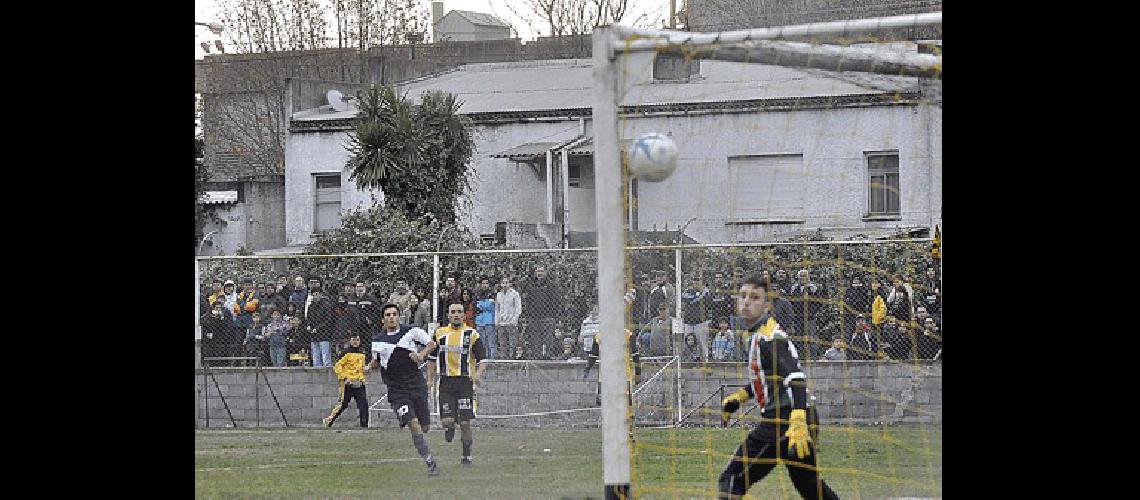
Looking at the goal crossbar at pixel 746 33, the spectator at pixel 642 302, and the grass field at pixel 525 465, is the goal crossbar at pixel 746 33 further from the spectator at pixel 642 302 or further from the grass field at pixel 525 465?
the spectator at pixel 642 302

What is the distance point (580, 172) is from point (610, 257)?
62.3 feet

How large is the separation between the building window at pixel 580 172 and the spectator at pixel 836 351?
38.0 feet

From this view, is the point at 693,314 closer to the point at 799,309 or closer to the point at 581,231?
the point at 799,309

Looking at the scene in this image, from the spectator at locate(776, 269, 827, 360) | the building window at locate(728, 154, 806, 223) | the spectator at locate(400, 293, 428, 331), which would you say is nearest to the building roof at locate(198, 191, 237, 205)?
the spectator at locate(400, 293, 428, 331)

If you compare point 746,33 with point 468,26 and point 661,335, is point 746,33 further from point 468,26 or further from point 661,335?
point 468,26

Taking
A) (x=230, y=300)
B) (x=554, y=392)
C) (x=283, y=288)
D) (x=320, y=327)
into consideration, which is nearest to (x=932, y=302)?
(x=554, y=392)

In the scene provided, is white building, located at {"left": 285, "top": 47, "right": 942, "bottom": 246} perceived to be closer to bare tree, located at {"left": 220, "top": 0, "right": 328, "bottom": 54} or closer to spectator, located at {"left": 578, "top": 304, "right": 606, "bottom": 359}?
spectator, located at {"left": 578, "top": 304, "right": 606, "bottom": 359}

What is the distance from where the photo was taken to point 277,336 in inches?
663

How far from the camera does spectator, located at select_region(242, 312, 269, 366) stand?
1681 centimetres

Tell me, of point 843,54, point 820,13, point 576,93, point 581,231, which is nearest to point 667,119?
point 843,54

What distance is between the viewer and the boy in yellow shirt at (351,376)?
16.1 m

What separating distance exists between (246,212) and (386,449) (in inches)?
811

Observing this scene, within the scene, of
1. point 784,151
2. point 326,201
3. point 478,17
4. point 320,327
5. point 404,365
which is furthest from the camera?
point 478,17

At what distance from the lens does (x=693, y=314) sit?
15242mm
